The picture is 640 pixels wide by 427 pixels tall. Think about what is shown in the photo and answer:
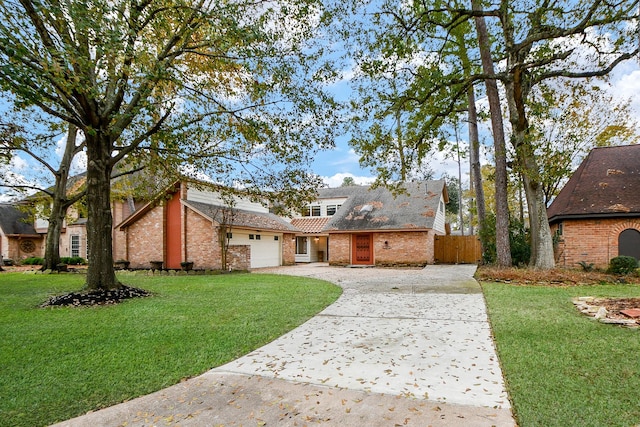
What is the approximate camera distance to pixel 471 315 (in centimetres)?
616

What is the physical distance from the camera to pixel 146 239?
726 inches

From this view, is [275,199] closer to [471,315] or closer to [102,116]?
[102,116]

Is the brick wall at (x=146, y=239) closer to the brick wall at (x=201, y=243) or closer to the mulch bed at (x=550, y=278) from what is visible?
the brick wall at (x=201, y=243)

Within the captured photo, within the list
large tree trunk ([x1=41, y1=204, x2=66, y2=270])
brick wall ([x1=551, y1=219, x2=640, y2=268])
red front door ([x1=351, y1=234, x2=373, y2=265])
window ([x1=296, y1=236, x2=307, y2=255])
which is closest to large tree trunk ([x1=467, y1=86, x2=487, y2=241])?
brick wall ([x1=551, y1=219, x2=640, y2=268])

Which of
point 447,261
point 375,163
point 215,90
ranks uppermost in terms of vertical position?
point 215,90

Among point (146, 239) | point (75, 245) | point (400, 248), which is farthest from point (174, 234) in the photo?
point (400, 248)

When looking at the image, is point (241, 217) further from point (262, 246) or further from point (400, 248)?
point (400, 248)

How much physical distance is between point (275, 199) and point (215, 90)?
11.4 ft

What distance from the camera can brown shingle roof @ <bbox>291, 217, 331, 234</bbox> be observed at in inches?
964

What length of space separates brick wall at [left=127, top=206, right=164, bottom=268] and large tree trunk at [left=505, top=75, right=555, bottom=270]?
640 inches

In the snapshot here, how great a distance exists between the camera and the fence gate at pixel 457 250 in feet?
65.3

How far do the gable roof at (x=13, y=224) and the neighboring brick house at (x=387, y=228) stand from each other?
22.4 metres

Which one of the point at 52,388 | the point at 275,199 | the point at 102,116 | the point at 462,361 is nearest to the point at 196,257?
the point at 275,199

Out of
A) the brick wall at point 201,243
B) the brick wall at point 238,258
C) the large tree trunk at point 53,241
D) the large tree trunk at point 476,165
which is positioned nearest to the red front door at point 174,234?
the brick wall at point 201,243
